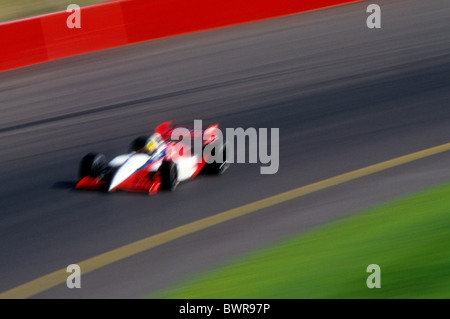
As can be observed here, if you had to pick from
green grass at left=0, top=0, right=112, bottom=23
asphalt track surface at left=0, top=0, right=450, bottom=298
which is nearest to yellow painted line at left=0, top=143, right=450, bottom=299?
asphalt track surface at left=0, top=0, right=450, bottom=298

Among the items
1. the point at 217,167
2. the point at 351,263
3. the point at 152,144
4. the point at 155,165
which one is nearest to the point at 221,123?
the point at 217,167

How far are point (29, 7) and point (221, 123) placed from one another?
6.92m

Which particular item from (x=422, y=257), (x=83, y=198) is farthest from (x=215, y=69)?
(x=422, y=257)

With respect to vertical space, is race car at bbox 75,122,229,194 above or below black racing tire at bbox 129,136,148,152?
below

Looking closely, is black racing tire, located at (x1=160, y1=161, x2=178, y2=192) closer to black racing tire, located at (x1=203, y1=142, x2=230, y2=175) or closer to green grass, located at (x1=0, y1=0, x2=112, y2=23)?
black racing tire, located at (x1=203, y1=142, x2=230, y2=175)

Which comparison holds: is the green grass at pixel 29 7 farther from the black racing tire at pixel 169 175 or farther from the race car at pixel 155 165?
the black racing tire at pixel 169 175

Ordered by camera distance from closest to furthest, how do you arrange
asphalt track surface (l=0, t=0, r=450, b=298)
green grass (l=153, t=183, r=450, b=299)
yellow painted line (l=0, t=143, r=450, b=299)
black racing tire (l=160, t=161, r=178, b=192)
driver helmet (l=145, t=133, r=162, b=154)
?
1. green grass (l=153, t=183, r=450, b=299)
2. yellow painted line (l=0, t=143, r=450, b=299)
3. asphalt track surface (l=0, t=0, r=450, b=298)
4. black racing tire (l=160, t=161, r=178, b=192)
5. driver helmet (l=145, t=133, r=162, b=154)

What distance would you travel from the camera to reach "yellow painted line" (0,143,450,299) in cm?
548

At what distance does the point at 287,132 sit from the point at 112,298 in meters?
3.94

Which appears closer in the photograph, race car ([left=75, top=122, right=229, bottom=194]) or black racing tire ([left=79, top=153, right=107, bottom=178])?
race car ([left=75, top=122, right=229, bottom=194])

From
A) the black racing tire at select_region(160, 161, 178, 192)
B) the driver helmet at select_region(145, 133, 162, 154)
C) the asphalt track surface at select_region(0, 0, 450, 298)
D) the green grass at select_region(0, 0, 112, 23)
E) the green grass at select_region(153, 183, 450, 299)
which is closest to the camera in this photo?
the green grass at select_region(153, 183, 450, 299)

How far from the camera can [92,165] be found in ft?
23.7

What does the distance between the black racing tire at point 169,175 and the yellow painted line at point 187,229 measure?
66 centimetres

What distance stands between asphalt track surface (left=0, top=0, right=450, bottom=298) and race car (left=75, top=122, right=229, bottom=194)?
109 mm
